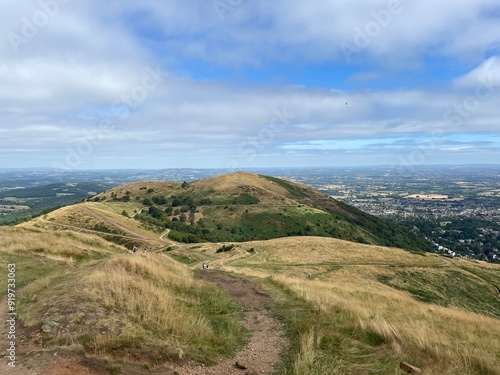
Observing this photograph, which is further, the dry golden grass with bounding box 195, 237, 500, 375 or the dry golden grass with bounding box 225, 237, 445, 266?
the dry golden grass with bounding box 225, 237, 445, 266

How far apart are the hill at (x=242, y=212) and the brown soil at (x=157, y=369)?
77.3 m

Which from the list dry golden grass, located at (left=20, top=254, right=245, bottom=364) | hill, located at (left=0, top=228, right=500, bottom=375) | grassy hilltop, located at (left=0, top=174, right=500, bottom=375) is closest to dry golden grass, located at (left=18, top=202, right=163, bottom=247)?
grassy hilltop, located at (left=0, top=174, right=500, bottom=375)

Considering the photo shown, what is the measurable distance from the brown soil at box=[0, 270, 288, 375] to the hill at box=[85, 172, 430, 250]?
77.3 meters

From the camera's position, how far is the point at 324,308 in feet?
45.0

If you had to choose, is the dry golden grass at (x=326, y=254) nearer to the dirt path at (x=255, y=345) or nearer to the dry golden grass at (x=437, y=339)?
the dirt path at (x=255, y=345)

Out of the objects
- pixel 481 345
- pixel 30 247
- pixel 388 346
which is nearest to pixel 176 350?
pixel 388 346

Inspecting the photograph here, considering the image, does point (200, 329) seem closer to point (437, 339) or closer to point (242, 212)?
point (437, 339)

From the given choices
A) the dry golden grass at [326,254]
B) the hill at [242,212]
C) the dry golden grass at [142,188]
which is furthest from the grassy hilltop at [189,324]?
the dry golden grass at [142,188]

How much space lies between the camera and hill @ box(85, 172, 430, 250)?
11362cm

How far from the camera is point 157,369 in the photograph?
7672mm

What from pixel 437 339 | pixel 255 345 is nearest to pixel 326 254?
pixel 437 339

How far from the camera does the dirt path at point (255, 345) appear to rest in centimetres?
817

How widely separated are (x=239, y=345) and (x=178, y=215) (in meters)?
113

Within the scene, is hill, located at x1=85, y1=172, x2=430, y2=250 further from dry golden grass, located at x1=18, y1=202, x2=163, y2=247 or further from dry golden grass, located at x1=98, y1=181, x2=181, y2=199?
dry golden grass, located at x1=18, y1=202, x2=163, y2=247
